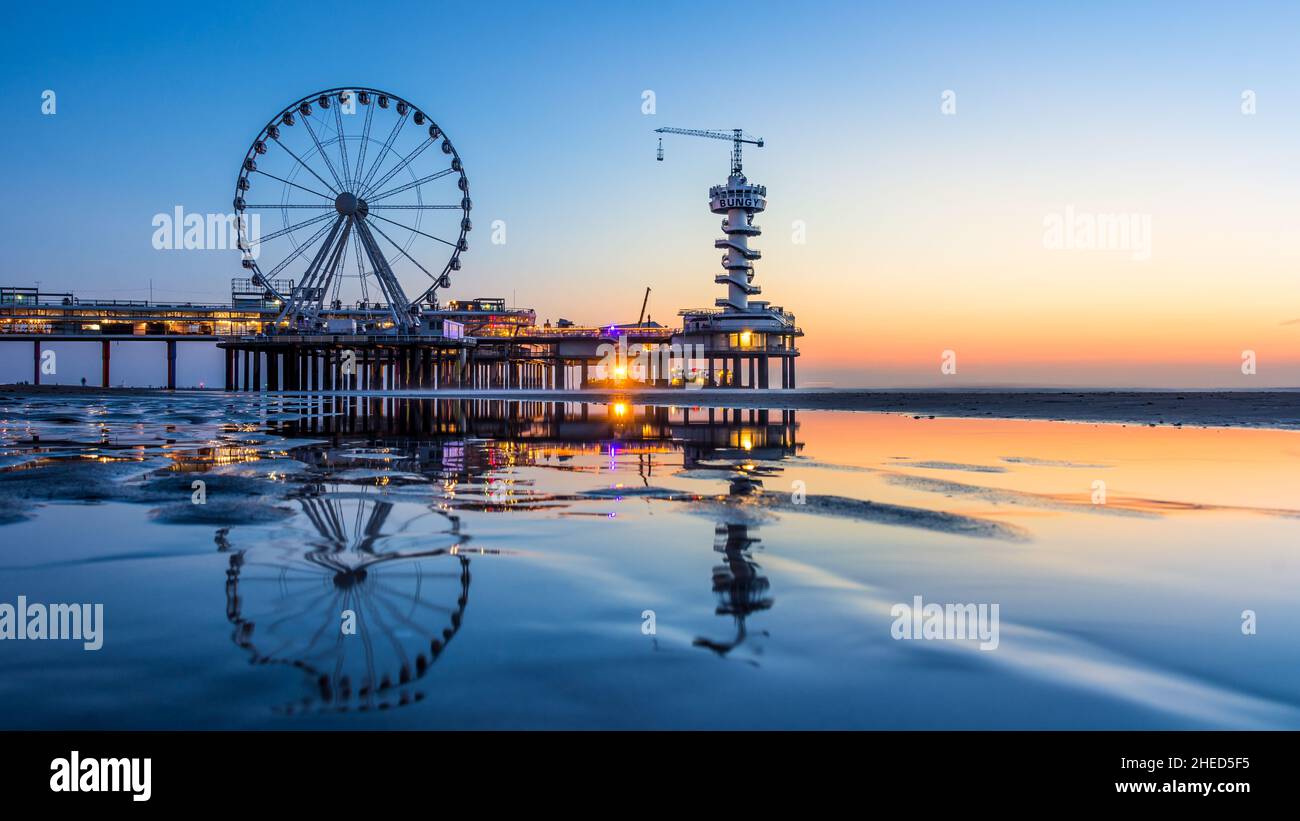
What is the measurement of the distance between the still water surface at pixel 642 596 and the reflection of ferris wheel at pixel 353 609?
0.02 metres

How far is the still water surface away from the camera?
3531mm

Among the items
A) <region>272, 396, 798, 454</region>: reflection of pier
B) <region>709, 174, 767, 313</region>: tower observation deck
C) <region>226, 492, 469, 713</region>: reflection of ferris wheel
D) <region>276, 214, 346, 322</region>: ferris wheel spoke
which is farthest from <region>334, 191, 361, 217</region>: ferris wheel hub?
<region>226, 492, 469, 713</region>: reflection of ferris wheel

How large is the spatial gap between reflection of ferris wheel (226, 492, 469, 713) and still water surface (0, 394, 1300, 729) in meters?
0.02

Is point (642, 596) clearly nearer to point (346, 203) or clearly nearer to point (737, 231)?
point (346, 203)

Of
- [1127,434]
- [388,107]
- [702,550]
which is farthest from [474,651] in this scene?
[388,107]

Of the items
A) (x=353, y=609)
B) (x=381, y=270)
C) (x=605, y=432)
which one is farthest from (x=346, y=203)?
(x=353, y=609)

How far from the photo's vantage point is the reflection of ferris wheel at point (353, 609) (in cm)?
379

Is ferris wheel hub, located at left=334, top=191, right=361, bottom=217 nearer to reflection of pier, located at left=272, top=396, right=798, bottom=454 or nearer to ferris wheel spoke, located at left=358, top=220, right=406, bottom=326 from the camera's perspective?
ferris wheel spoke, located at left=358, top=220, right=406, bottom=326

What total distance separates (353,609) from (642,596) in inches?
65.4

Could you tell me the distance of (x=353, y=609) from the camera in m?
4.93

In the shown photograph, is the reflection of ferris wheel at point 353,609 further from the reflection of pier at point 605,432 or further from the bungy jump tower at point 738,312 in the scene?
the bungy jump tower at point 738,312

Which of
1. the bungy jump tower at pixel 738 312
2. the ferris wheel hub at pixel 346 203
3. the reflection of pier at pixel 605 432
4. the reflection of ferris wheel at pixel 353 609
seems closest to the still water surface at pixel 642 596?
the reflection of ferris wheel at pixel 353 609
